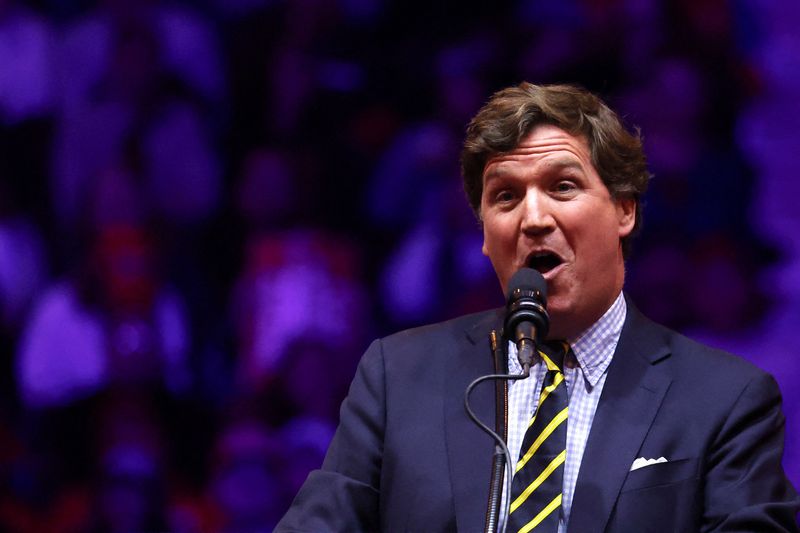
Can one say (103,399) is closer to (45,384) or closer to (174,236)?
(45,384)

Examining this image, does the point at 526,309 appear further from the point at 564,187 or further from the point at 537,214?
the point at 564,187

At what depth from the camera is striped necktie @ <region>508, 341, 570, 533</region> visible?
2.07 metres

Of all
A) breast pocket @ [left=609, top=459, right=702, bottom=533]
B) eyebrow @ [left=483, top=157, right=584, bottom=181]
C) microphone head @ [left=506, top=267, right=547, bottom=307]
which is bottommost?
breast pocket @ [left=609, top=459, right=702, bottom=533]

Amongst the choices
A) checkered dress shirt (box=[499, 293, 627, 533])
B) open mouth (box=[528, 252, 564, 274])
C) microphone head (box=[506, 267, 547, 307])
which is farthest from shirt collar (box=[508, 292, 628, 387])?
microphone head (box=[506, 267, 547, 307])

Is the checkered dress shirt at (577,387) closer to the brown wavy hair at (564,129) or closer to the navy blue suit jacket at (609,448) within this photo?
the navy blue suit jacket at (609,448)

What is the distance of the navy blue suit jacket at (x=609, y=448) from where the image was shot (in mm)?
2045

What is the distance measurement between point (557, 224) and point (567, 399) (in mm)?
338

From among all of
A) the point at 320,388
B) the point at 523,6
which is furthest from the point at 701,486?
the point at 523,6

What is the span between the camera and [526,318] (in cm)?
180

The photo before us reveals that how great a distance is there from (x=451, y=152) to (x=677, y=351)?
57.7 inches

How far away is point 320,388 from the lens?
11.7 feet

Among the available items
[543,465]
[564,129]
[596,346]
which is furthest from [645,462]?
[564,129]

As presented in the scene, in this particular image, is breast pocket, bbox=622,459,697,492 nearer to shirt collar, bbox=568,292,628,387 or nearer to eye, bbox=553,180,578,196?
shirt collar, bbox=568,292,628,387

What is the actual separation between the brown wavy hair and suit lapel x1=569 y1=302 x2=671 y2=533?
30 cm
